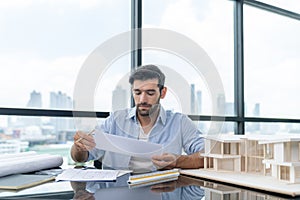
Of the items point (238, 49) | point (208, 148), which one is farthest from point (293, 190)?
point (238, 49)

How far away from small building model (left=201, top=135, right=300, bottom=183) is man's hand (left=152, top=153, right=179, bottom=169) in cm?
12

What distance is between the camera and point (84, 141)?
1302 mm

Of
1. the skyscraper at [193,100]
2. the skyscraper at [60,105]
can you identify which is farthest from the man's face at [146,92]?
the skyscraper at [60,105]

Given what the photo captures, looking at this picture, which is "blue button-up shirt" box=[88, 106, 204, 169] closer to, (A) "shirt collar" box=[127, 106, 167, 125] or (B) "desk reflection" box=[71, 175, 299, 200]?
(A) "shirt collar" box=[127, 106, 167, 125]

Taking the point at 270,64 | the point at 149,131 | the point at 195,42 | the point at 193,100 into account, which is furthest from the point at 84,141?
the point at 270,64

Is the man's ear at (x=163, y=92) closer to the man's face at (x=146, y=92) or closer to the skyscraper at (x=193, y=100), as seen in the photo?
the man's face at (x=146, y=92)

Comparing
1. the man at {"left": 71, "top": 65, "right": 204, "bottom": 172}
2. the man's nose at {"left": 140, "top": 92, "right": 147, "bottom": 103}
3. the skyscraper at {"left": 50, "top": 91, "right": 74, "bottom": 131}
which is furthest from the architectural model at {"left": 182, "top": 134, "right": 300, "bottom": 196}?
the skyscraper at {"left": 50, "top": 91, "right": 74, "bottom": 131}

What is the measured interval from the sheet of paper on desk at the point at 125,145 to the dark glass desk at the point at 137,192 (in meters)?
0.24

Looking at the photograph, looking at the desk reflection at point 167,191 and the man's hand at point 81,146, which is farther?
the man's hand at point 81,146

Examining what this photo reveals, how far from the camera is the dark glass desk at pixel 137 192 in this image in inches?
30.5

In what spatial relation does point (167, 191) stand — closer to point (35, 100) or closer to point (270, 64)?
point (35, 100)

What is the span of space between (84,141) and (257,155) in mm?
667

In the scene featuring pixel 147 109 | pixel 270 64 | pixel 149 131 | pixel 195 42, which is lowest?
pixel 149 131

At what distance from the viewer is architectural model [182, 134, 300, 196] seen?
880mm
